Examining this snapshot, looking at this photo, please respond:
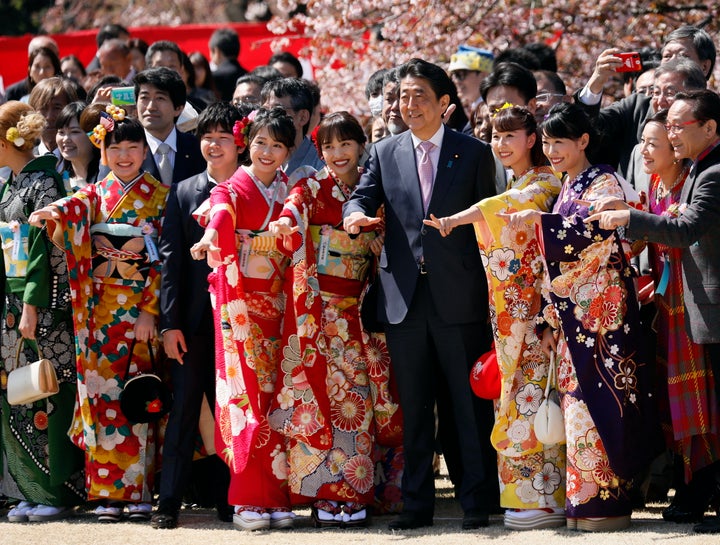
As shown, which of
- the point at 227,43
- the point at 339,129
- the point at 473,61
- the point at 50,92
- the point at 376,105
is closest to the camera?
the point at 339,129

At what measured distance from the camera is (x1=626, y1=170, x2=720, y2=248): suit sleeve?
5.31 metres

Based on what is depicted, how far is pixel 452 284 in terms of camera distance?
5816 millimetres

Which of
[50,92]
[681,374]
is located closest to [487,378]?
[681,374]

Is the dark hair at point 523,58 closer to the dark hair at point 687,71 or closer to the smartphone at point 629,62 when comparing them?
the smartphone at point 629,62

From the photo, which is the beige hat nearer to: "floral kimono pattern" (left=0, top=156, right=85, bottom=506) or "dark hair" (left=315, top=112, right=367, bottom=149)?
"dark hair" (left=315, top=112, right=367, bottom=149)

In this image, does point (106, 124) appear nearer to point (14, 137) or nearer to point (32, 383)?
point (14, 137)

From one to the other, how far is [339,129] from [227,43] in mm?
4806

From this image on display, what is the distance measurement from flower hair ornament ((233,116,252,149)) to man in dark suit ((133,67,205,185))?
0.68 m

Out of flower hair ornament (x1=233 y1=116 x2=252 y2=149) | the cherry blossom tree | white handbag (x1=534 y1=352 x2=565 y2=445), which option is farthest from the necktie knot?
the cherry blossom tree

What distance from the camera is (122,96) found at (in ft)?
24.4

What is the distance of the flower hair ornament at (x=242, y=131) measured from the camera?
627 centimetres

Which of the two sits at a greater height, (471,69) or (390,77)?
(471,69)

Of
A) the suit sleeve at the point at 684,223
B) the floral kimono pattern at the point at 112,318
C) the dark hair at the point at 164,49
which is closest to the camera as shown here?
the suit sleeve at the point at 684,223

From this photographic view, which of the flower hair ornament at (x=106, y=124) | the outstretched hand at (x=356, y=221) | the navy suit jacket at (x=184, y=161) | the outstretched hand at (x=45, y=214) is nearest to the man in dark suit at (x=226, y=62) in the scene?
the navy suit jacket at (x=184, y=161)
